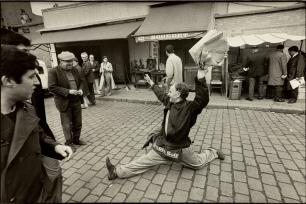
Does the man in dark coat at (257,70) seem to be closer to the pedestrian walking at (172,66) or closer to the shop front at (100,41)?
the pedestrian walking at (172,66)

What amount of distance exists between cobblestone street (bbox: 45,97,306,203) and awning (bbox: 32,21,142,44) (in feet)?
15.9

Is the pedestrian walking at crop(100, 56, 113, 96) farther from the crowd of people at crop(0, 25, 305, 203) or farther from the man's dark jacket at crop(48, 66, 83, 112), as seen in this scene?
the man's dark jacket at crop(48, 66, 83, 112)

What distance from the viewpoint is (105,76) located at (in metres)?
9.90

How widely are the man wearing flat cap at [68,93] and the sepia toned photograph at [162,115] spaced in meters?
0.02

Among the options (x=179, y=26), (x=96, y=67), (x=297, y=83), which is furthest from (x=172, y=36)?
(x=297, y=83)

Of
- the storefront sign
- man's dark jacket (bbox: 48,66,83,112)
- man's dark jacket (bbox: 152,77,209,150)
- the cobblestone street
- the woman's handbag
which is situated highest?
the storefront sign

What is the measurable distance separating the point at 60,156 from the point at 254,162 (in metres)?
3.42

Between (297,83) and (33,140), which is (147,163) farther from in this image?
(297,83)

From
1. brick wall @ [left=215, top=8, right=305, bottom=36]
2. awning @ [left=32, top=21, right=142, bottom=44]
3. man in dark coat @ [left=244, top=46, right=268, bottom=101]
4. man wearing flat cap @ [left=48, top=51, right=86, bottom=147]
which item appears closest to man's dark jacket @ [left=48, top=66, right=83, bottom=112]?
man wearing flat cap @ [left=48, top=51, right=86, bottom=147]

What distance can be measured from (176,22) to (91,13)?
18.3 feet

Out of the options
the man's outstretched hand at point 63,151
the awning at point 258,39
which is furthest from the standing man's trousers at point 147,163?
the awning at point 258,39

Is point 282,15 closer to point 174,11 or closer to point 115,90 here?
point 174,11

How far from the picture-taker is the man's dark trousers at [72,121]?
464cm

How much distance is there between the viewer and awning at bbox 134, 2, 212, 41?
8411mm
